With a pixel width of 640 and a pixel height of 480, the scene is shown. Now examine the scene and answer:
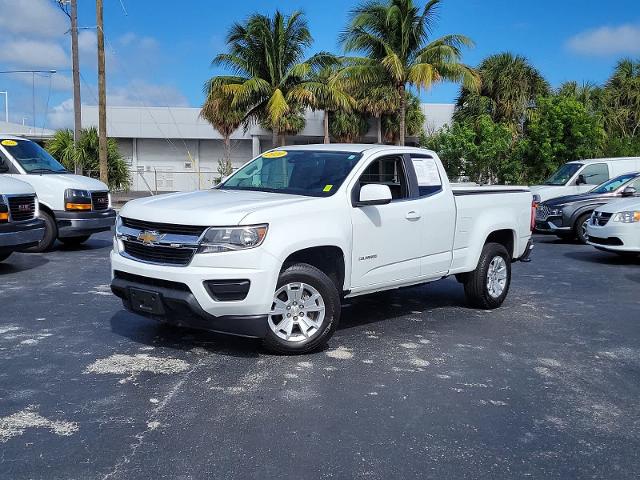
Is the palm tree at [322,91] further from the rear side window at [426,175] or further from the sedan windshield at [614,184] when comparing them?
the rear side window at [426,175]

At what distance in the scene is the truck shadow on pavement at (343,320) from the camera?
20.0 ft

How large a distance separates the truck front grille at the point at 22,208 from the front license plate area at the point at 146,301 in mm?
5147

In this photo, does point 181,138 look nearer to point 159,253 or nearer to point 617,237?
point 617,237

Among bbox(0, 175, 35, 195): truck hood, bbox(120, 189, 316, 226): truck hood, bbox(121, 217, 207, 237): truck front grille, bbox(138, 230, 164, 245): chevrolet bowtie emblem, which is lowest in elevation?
bbox(138, 230, 164, 245): chevrolet bowtie emblem

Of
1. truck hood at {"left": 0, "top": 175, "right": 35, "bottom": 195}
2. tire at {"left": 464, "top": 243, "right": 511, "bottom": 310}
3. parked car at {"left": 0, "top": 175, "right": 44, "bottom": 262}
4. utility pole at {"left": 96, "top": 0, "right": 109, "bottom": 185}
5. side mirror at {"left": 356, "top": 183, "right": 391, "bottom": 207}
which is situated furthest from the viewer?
utility pole at {"left": 96, "top": 0, "right": 109, "bottom": 185}

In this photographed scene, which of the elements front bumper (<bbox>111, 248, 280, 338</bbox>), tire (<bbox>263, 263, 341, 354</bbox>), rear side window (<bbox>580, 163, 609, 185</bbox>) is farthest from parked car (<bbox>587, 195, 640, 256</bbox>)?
front bumper (<bbox>111, 248, 280, 338</bbox>)

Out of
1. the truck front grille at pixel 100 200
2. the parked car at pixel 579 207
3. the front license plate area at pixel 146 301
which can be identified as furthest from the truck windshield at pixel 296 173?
the parked car at pixel 579 207

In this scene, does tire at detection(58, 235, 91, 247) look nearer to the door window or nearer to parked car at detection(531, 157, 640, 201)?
the door window

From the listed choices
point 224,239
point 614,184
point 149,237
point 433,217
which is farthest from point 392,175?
point 614,184

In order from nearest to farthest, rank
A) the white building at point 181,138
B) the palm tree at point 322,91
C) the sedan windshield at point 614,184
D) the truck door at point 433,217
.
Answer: the truck door at point 433,217 < the sedan windshield at point 614,184 < the palm tree at point 322,91 < the white building at point 181,138

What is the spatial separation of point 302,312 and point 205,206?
1.22m

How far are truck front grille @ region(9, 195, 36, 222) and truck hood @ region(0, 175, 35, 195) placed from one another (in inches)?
3.5

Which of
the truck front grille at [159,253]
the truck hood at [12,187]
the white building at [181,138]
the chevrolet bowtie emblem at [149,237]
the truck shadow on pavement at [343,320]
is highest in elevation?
the white building at [181,138]

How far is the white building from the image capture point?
130 ft
